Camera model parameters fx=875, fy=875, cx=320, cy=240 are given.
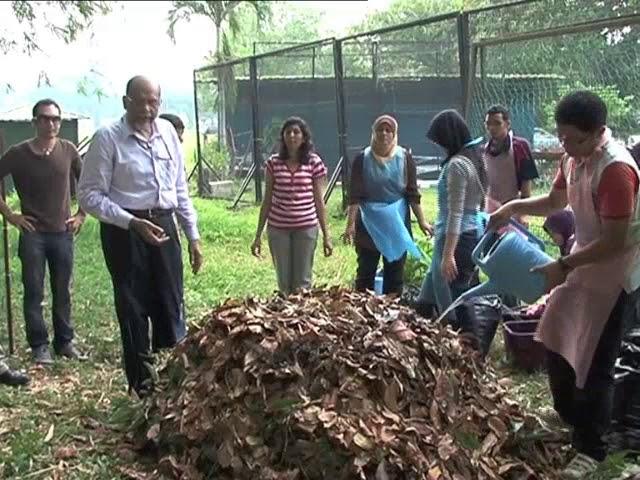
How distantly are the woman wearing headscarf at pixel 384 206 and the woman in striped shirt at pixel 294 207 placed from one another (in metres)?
0.24

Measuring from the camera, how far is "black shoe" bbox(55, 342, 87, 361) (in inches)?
198

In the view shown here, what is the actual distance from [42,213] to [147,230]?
143 cm

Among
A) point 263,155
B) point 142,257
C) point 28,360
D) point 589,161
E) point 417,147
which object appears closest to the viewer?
point 589,161

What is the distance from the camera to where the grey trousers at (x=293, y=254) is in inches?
214

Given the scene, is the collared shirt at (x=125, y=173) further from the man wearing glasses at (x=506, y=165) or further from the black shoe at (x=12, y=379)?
the man wearing glasses at (x=506, y=165)

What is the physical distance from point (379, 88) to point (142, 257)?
491cm

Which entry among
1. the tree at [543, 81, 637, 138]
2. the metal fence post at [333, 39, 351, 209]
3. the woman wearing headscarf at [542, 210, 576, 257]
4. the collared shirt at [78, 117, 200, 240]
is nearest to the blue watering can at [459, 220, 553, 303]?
the woman wearing headscarf at [542, 210, 576, 257]

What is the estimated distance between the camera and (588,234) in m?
3.09

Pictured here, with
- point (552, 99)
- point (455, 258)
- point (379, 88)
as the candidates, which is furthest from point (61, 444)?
point (379, 88)

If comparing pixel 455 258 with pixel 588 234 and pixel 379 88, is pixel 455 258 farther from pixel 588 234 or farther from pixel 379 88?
pixel 379 88

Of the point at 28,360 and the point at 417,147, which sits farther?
the point at 417,147

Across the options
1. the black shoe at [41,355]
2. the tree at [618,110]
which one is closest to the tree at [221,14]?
the tree at [618,110]

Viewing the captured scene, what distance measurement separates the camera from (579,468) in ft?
10.4

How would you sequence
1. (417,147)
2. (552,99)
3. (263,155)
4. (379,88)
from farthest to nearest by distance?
(263,155)
(379,88)
(417,147)
(552,99)
